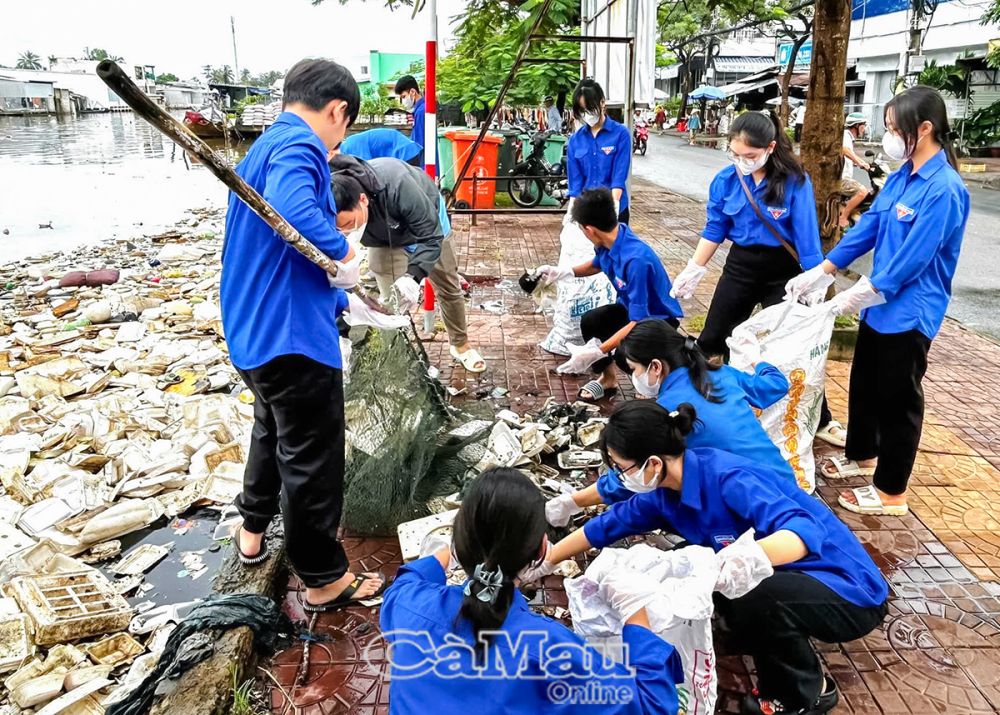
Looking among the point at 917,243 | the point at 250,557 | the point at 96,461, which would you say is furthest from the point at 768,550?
the point at 96,461

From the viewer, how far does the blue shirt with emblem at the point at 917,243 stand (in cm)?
286

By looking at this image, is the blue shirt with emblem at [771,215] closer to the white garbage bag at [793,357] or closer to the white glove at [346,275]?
the white garbage bag at [793,357]

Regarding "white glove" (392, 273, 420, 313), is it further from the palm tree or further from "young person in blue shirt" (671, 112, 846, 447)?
the palm tree

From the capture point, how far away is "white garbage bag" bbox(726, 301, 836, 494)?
316cm

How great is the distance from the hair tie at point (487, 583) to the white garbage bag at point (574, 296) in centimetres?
329

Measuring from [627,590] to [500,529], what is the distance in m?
0.50

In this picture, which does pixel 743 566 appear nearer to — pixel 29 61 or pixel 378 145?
pixel 378 145

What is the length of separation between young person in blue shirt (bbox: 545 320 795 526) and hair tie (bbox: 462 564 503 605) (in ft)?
3.47

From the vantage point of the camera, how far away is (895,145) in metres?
3.00

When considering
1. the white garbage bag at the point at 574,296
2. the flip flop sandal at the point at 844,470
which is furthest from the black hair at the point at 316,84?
the flip flop sandal at the point at 844,470

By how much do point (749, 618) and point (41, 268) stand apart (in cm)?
975

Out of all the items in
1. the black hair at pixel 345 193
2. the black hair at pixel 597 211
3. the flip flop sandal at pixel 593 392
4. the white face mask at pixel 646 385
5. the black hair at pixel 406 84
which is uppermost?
the black hair at pixel 406 84

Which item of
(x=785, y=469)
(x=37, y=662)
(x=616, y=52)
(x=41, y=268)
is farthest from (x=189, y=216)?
(x=785, y=469)

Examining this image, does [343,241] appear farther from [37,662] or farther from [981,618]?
[981,618]
